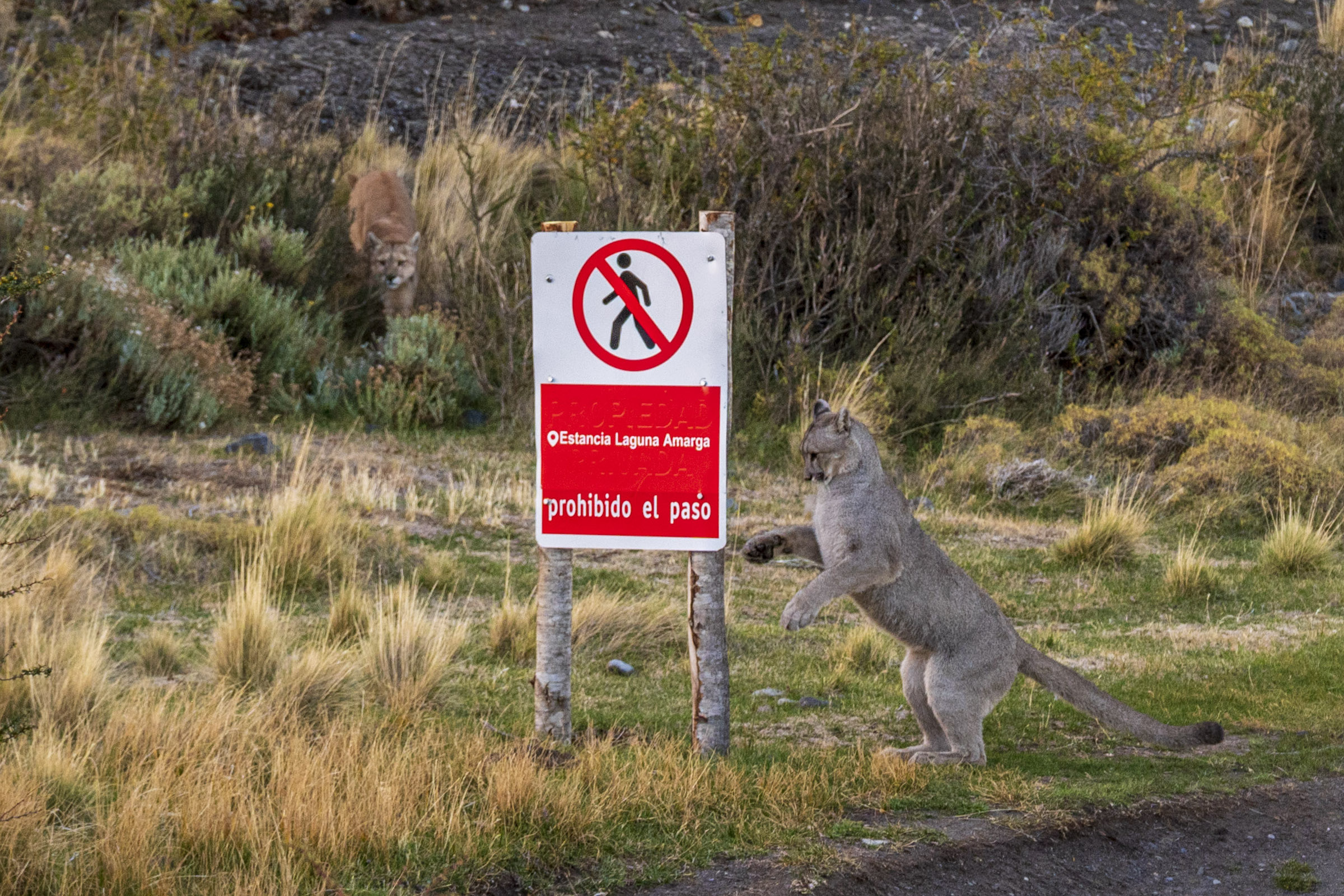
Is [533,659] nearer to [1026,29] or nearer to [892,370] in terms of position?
[892,370]

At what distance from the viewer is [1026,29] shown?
17797 millimetres

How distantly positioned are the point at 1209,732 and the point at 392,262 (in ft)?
36.7

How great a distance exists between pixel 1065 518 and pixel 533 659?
5377 millimetres

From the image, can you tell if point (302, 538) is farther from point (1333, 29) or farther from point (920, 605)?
point (1333, 29)

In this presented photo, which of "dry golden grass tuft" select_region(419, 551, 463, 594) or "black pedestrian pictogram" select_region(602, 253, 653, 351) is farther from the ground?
"black pedestrian pictogram" select_region(602, 253, 653, 351)

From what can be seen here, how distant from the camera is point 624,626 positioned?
25.0 ft

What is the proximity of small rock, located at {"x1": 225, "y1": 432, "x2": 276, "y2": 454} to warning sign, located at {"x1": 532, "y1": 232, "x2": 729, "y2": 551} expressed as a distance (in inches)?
266

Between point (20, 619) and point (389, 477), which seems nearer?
point (20, 619)

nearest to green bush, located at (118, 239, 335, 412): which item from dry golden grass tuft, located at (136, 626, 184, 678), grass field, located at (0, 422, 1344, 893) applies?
grass field, located at (0, 422, 1344, 893)

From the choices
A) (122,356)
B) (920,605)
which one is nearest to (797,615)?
(920,605)

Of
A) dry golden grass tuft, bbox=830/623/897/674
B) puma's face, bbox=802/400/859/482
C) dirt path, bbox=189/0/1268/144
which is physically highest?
dirt path, bbox=189/0/1268/144

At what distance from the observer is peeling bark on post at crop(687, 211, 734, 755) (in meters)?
5.03

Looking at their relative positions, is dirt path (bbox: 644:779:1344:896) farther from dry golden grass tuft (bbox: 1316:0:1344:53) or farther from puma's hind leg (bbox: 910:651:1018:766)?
dry golden grass tuft (bbox: 1316:0:1344:53)

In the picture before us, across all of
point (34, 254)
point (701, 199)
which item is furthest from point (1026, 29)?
point (34, 254)
